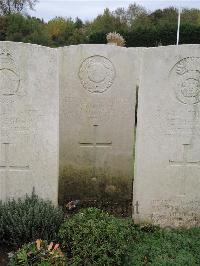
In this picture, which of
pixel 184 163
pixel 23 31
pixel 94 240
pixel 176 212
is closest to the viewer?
pixel 94 240

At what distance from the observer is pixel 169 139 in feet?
16.1

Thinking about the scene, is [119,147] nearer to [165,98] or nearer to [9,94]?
[165,98]

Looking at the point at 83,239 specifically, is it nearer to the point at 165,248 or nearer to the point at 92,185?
the point at 165,248

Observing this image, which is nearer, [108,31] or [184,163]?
[184,163]

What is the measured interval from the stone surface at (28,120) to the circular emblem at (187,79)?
1.34 m

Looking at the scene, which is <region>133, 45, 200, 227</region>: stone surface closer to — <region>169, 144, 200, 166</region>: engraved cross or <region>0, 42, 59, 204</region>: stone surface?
<region>169, 144, 200, 166</region>: engraved cross

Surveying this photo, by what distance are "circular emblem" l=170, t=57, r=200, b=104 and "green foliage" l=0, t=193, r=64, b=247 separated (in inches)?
76.5

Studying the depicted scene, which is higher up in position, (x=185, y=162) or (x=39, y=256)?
(x=185, y=162)

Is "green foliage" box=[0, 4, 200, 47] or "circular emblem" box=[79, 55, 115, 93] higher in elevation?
"green foliage" box=[0, 4, 200, 47]

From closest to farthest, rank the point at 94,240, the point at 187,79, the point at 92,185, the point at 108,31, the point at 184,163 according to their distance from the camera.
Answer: the point at 94,240
the point at 187,79
the point at 184,163
the point at 92,185
the point at 108,31

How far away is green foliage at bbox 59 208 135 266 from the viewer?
163 inches

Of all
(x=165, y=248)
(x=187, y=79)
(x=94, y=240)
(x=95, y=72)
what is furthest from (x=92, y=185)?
(x=187, y=79)

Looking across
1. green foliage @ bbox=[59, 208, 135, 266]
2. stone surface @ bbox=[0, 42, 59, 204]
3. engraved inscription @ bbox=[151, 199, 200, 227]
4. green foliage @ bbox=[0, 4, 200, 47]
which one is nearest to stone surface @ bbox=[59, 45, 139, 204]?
engraved inscription @ bbox=[151, 199, 200, 227]

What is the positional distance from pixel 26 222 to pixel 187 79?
2.38 metres
